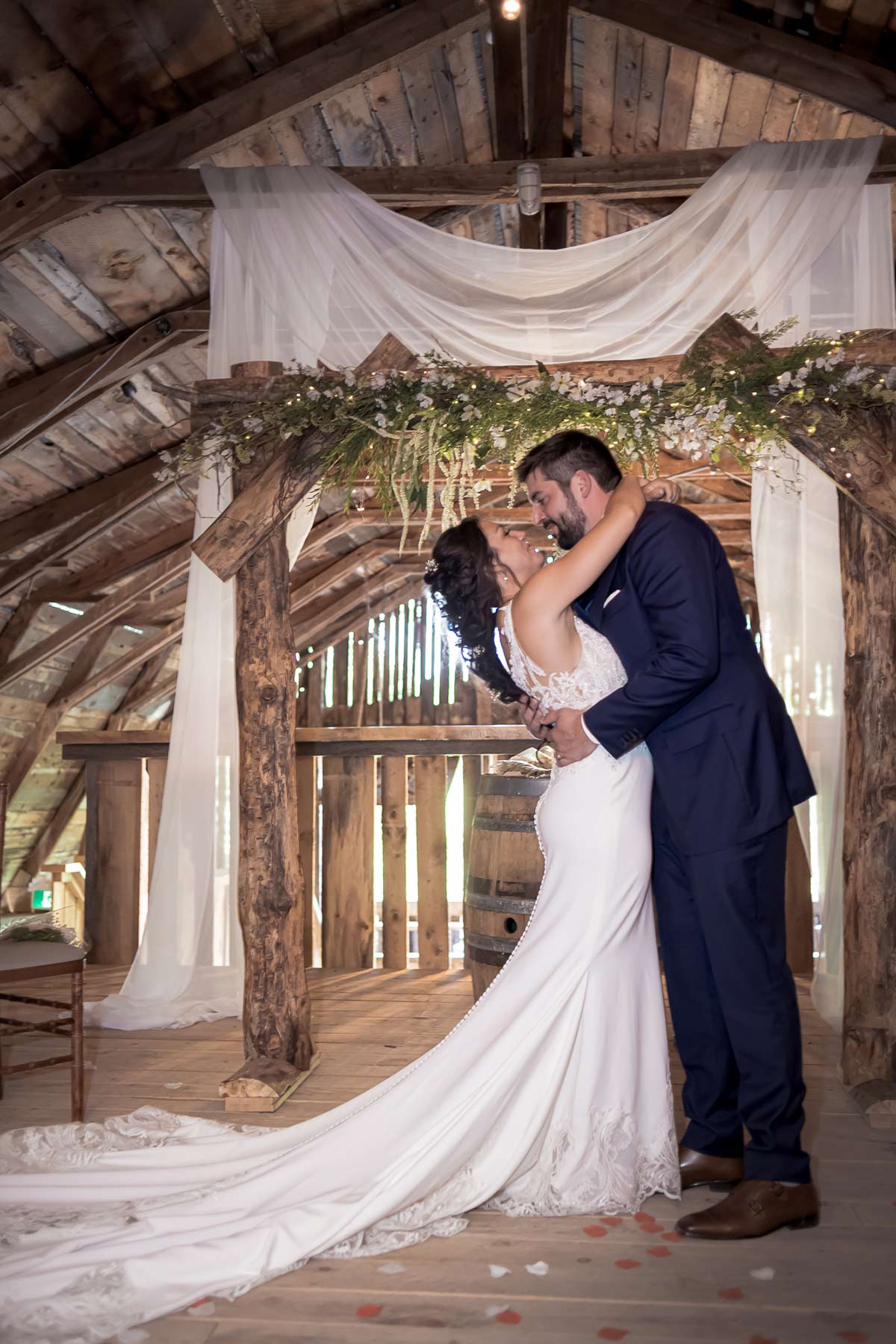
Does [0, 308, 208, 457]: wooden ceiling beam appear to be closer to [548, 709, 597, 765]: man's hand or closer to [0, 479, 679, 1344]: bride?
[0, 479, 679, 1344]: bride

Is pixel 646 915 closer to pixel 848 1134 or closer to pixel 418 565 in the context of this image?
pixel 848 1134

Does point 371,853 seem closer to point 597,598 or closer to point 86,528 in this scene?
point 597,598

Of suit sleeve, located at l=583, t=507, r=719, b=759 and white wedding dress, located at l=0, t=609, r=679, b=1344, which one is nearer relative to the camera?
white wedding dress, located at l=0, t=609, r=679, b=1344

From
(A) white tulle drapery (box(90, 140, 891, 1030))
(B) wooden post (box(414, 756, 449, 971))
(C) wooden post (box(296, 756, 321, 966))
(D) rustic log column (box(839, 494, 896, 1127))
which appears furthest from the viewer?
(C) wooden post (box(296, 756, 321, 966))

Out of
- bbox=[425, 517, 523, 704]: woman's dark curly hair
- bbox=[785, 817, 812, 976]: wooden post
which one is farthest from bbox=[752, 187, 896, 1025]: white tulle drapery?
bbox=[425, 517, 523, 704]: woman's dark curly hair

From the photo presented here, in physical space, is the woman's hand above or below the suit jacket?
above

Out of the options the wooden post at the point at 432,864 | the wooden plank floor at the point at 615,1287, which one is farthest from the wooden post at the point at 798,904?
the wooden plank floor at the point at 615,1287

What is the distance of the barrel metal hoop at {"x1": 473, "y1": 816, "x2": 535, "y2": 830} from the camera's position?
11.5 feet

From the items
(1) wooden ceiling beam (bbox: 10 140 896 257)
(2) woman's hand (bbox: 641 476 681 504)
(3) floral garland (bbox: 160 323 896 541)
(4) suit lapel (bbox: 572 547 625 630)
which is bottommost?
(4) suit lapel (bbox: 572 547 625 630)

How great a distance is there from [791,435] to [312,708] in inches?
388

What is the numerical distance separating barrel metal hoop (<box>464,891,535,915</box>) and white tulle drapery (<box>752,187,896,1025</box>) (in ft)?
3.25

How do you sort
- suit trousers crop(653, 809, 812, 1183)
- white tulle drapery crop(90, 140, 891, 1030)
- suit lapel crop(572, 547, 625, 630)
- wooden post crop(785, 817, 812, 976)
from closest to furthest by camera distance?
suit trousers crop(653, 809, 812, 1183) < suit lapel crop(572, 547, 625, 630) < white tulle drapery crop(90, 140, 891, 1030) < wooden post crop(785, 817, 812, 976)

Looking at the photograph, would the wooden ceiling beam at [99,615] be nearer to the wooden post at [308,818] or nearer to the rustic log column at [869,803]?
the wooden post at [308,818]

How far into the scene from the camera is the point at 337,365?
374cm
